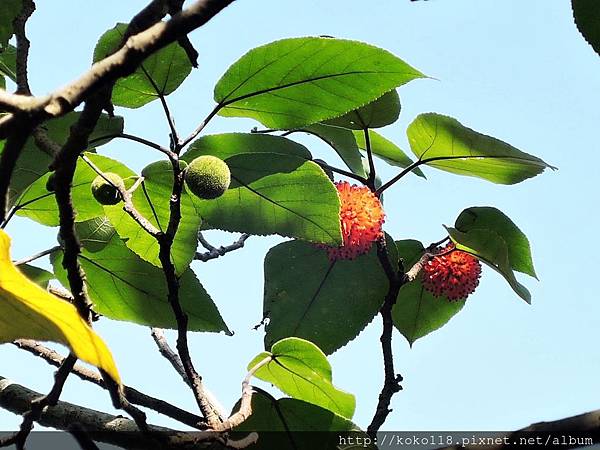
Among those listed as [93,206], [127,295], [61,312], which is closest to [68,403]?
[127,295]

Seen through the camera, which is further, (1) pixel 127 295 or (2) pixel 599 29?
(1) pixel 127 295

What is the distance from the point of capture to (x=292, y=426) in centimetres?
148

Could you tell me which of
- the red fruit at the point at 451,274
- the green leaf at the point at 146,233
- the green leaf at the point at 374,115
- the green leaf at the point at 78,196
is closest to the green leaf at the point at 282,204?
the green leaf at the point at 146,233

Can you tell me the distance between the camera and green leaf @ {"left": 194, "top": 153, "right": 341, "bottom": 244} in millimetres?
1521

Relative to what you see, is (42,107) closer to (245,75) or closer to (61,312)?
(61,312)

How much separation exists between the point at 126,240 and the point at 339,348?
53 cm

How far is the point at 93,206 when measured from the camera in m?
1.58

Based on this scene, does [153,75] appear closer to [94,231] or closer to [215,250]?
[94,231]

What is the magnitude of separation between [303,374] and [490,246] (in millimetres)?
555

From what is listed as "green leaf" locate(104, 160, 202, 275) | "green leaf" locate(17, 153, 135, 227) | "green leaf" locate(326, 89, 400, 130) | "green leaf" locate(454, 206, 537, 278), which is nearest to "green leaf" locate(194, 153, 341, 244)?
"green leaf" locate(104, 160, 202, 275)

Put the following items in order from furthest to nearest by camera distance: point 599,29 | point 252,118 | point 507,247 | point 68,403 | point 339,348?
1. point 507,247
2. point 339,348
3. point 252,118
4. point 68,403
5. point 599,29

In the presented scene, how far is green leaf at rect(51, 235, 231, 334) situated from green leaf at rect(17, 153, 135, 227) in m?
0.08

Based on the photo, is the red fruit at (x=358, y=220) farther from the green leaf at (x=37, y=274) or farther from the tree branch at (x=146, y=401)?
the green leaf at (x=37, y=274)

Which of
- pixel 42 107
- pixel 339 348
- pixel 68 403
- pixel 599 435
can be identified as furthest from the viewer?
pixel 339 348
